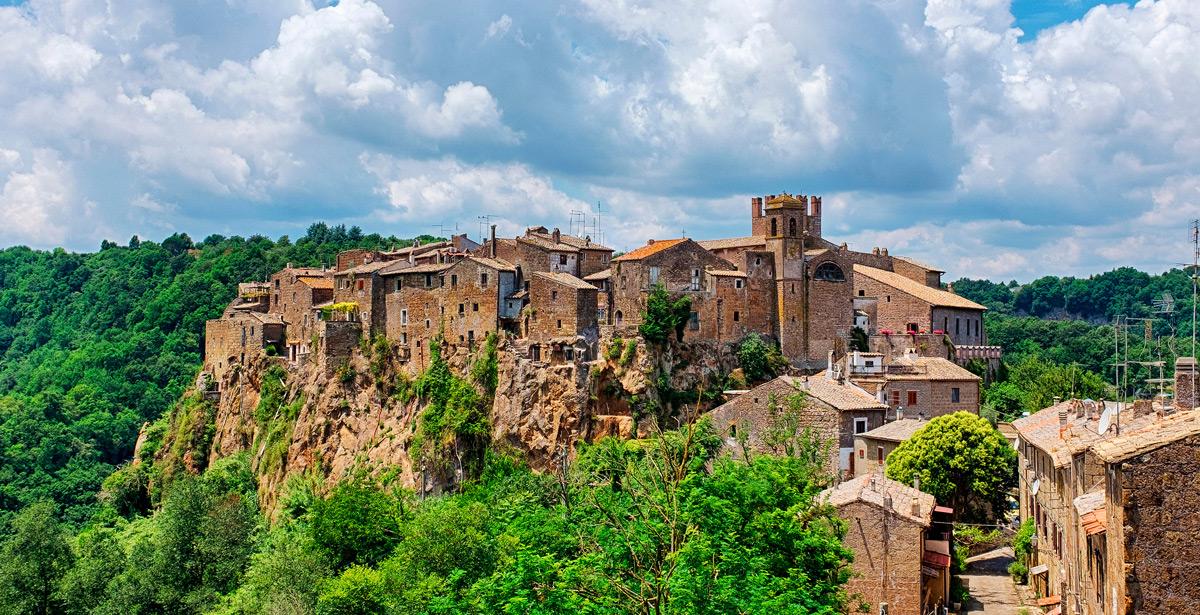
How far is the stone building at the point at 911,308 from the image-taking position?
67.8 metres

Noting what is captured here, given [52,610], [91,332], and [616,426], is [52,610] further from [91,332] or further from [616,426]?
[91,332]

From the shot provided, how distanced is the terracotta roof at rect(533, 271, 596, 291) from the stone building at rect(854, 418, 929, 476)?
1835 centimetres

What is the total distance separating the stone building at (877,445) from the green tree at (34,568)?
34.8 metres

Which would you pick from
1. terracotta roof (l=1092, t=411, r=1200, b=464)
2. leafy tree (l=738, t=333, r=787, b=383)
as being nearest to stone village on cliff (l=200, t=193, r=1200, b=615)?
leafy tree (l=738, t=333, r=787, b=383)

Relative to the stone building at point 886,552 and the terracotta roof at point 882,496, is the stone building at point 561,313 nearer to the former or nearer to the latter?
the terracotta roof at point 882,496

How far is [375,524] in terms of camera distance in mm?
48156

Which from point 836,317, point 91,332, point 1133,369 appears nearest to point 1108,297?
point 1133,369

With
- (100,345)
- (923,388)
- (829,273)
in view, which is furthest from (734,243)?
(100,345)

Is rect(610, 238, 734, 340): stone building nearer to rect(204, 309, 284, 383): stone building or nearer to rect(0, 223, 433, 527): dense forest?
rect(204, 309, 284, 383): stone building

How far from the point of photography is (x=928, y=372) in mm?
57312

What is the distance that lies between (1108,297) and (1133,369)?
6222 centimetres

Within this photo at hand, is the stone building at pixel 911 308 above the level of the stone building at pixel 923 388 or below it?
above

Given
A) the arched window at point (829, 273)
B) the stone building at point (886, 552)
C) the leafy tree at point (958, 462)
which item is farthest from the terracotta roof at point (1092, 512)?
the arched window at point (829, 273)

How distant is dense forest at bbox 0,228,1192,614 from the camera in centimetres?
2752
